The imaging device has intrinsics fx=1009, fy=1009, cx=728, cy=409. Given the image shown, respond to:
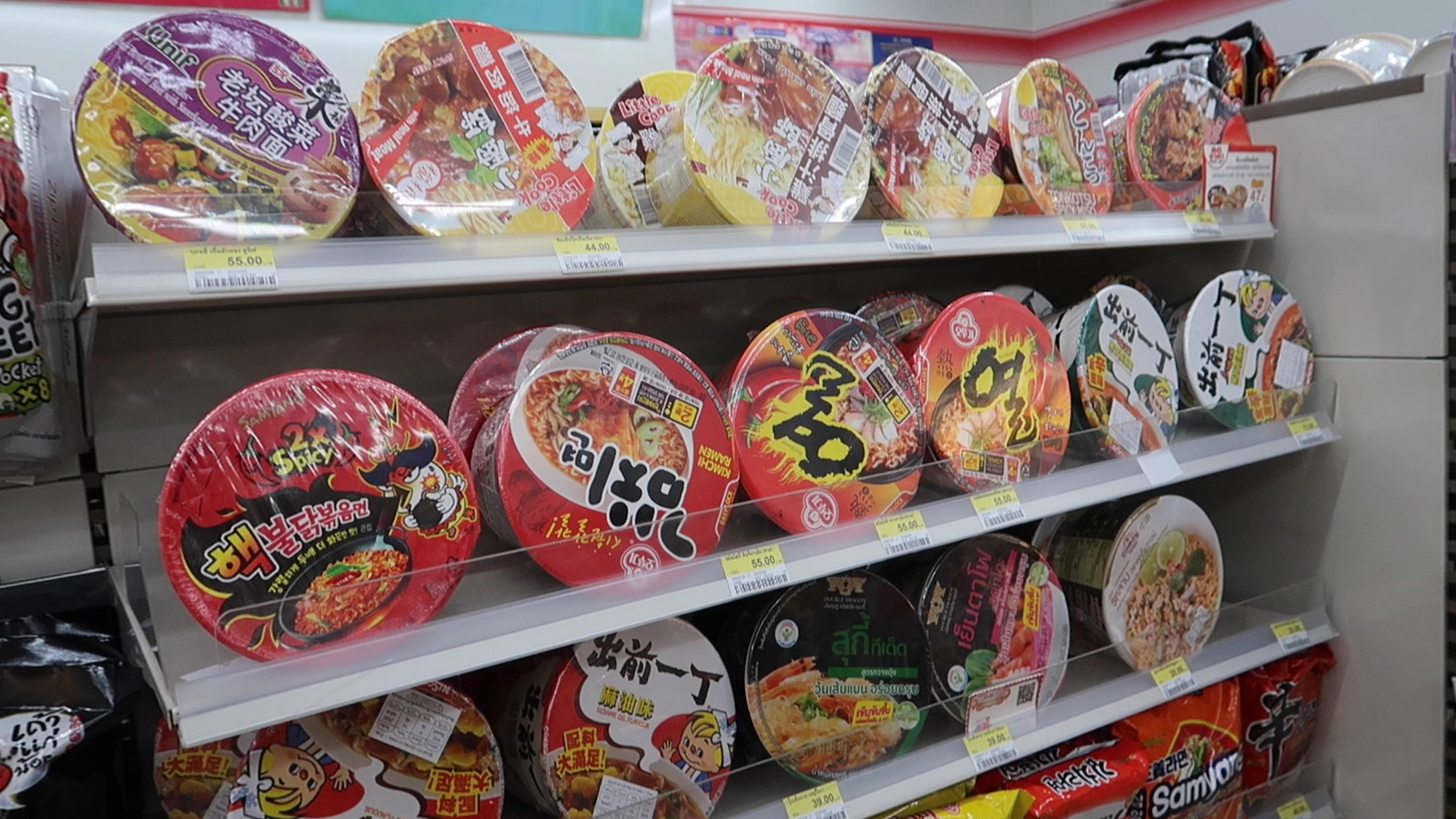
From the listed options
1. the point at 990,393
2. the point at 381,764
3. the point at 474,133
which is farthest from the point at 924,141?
the point at 381,764

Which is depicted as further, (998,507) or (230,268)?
(998,507)

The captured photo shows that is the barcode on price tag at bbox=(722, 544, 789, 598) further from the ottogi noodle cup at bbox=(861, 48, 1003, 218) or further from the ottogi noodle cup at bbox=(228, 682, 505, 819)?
the ottogi noodle cup at bbox=(861, 48, 1003, 218)

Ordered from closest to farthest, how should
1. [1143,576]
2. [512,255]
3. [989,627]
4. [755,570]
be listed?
[512,255] → [755,570] → [989,627] → [1143,576]

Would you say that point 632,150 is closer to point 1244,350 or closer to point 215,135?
point 215,135

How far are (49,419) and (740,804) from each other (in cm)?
112

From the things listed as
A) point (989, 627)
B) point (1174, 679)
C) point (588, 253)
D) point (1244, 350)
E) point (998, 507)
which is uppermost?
point (588, 253)

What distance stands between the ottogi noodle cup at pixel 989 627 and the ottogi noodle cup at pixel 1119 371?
276mm

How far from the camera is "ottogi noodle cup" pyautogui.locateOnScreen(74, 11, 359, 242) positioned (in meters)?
1.12

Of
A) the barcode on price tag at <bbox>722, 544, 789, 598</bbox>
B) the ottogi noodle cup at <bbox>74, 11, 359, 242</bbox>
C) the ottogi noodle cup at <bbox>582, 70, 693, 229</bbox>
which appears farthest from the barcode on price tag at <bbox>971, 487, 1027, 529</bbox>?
the ottogi noodle cup at <bbox>74, 11, 359, 242</bbox>

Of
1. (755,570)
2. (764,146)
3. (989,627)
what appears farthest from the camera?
(989,627)

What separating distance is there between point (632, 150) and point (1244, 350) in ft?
4.31

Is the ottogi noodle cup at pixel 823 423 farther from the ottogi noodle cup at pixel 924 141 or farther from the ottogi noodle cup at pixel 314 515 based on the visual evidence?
the ottogi noodle cup at pixel 314 515

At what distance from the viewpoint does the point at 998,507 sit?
1.64 metres

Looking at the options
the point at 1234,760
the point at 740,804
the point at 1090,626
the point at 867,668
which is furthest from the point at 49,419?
the point at 1234,760
